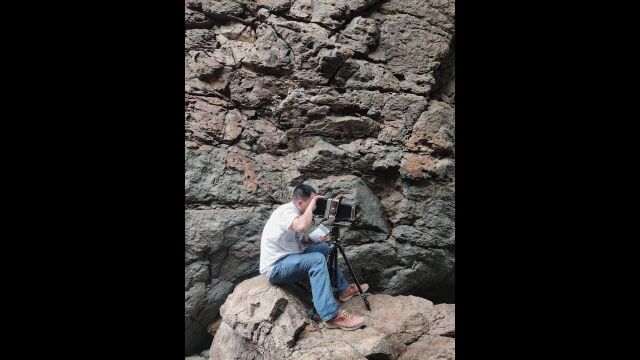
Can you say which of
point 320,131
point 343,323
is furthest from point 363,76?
point 343,323

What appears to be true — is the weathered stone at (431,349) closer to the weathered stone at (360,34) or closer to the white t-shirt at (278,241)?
the white t-shirt at (278,241)

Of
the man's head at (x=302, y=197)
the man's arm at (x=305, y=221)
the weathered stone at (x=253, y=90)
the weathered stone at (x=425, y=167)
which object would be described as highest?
the weathered stone at (x=253, y=90)

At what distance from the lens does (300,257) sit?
3861 mm

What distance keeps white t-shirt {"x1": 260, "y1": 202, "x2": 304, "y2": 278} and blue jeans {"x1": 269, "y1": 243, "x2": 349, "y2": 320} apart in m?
0.06

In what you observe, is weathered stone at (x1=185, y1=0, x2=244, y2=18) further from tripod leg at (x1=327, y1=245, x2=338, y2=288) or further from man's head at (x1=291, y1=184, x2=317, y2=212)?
tripod leg at (x1=327, y1=245, x2=338, y2=288)

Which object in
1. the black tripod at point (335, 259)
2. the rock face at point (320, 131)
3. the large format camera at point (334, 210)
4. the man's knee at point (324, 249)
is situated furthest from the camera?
the rock face at point (320, 131)

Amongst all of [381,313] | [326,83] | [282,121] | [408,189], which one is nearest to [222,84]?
[282,121]

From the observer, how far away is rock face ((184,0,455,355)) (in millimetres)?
4500

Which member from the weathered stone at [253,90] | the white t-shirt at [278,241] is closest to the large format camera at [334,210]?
the white t-shirt at [278,241]

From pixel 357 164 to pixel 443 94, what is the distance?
1366 mm

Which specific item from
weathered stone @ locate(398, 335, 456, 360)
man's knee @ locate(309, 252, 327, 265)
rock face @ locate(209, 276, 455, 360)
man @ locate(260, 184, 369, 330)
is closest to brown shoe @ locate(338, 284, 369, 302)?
rock face @ locate(209, 276, 455, 360)

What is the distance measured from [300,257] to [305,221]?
365 mm

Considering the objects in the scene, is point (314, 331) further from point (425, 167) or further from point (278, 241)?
point (425, 167)

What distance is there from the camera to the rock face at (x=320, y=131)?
4.50m
